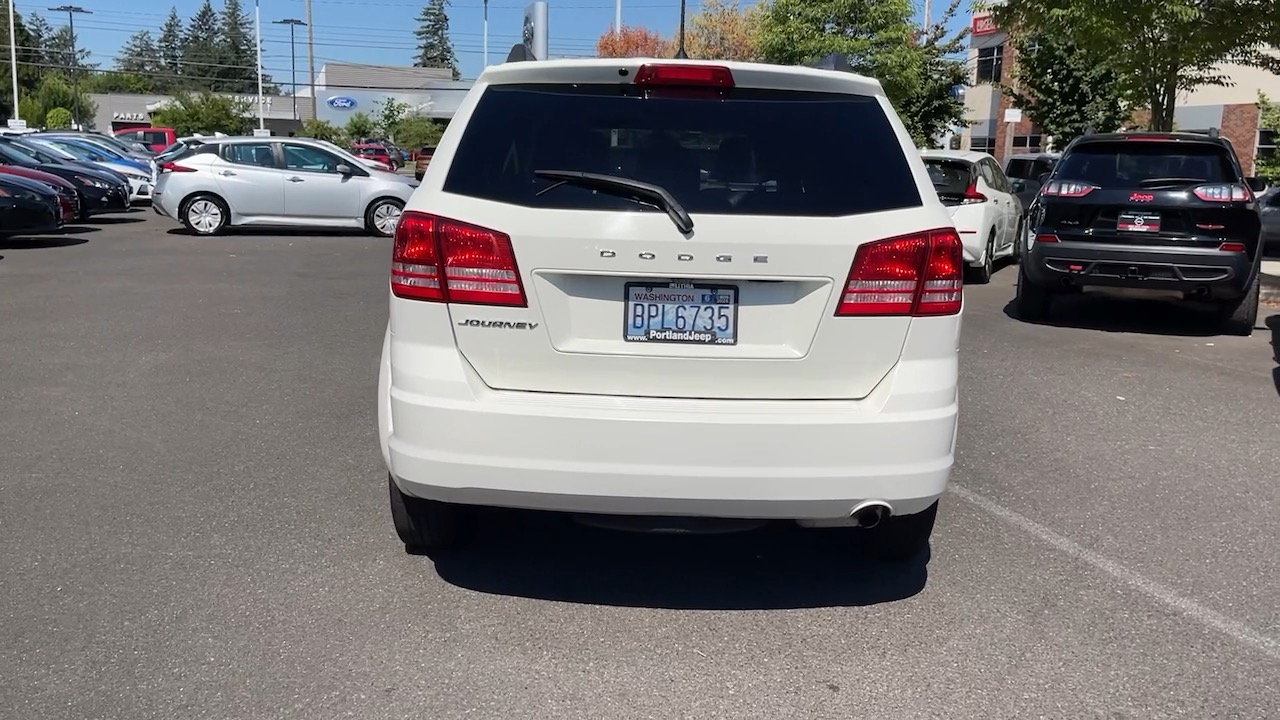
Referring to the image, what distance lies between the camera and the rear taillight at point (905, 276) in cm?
357

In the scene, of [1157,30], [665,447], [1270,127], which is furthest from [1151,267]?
[1270,127]

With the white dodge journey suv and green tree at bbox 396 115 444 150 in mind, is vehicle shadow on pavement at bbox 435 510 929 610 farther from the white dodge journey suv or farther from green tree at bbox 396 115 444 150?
green tree at bbox 396 115 444 150

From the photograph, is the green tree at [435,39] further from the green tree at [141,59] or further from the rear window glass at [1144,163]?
the rear window glass at [1144,163]

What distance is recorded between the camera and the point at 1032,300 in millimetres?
10469

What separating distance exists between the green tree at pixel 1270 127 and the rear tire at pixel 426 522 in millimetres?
27527

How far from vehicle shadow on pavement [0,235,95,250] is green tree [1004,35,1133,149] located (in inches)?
878

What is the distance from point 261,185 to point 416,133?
180ft

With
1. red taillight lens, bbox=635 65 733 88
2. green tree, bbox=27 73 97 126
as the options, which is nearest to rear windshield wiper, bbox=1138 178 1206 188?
red taillight lens, bbox=635 65 733 88

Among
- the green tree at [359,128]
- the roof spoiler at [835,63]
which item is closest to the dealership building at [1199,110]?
the roof spoiler at [835,63]

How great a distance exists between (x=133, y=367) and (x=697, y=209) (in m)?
5.56

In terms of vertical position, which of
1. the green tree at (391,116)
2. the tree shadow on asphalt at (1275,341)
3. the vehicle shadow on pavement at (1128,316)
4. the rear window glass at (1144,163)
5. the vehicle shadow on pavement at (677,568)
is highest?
the green tree at (391,116)

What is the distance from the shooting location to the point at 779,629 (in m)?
3.88

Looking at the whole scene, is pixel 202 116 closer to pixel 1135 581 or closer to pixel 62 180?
pixel 62 180

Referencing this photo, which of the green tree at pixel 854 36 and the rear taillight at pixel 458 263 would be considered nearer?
the rear taillight at pixel 458 263
